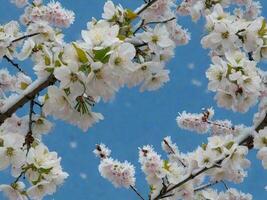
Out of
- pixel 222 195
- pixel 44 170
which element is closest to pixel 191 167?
pixel 222 195

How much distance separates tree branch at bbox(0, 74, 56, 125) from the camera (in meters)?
3.71

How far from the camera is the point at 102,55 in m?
3.12

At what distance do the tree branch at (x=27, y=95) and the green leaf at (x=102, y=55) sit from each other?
501 millimetres

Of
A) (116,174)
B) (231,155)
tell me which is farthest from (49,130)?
(116,174)

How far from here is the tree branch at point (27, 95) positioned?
12.2 feet

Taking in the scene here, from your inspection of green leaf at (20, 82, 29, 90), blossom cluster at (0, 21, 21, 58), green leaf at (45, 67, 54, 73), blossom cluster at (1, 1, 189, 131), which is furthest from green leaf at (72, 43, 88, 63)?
blossom cluster at (0, 21, 21, 58)

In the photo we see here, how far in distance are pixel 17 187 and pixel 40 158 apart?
46 cm

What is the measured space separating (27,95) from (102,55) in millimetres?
974

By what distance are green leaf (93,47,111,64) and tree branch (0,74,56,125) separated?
0.50 m

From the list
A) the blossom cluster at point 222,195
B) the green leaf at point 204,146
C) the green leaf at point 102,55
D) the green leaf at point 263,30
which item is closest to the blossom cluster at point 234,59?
the green leaf at point 263,30

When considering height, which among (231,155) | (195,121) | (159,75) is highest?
(195,121)

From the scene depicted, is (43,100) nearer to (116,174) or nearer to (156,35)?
(156,35)

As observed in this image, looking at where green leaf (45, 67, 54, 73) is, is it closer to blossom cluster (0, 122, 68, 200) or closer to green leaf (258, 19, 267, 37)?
blossom cluster (0, 122, 68, 200)

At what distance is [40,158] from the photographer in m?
3.71
